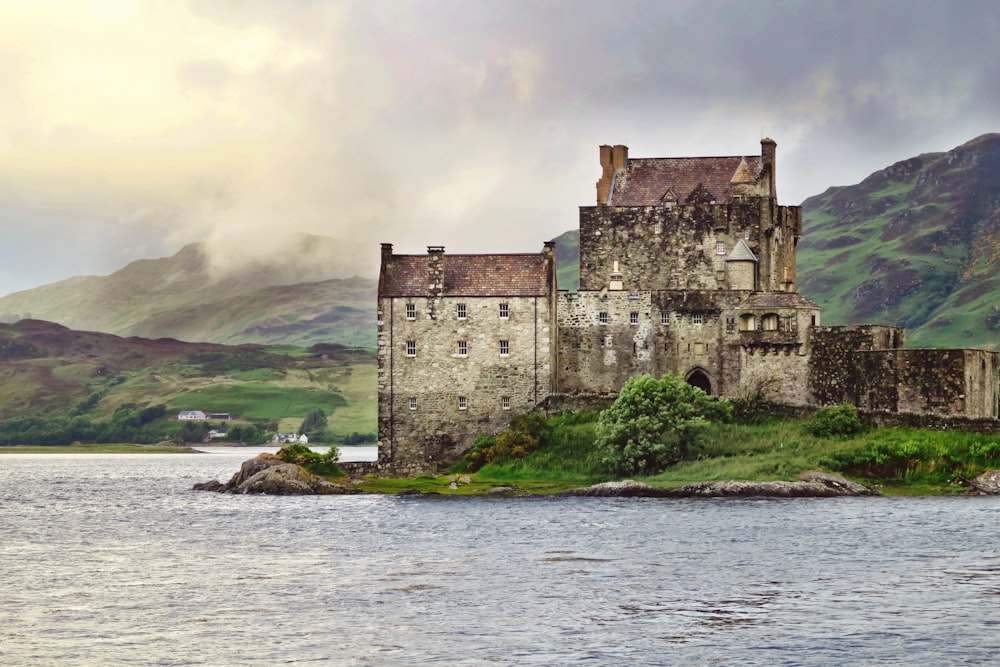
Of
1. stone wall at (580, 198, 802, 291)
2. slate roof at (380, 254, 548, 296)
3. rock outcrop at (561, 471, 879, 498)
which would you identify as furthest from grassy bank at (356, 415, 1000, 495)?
stone wall at (580, 198, 802, 291)

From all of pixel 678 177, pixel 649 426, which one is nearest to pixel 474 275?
pixel 649 426

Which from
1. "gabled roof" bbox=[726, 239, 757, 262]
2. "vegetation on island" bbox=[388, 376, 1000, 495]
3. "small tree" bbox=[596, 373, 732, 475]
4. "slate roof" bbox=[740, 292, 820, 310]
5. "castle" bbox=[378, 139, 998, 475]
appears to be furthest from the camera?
"gabled roof" bbox=[726, 239, 757, 262]

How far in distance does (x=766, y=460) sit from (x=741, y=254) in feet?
64.0

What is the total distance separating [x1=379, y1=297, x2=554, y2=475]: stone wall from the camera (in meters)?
88.9

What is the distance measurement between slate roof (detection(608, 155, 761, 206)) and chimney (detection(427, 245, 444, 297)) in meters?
14.7

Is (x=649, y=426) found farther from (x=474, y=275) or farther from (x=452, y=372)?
(x=474, y=275)

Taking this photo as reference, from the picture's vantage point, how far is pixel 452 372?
89.7 m

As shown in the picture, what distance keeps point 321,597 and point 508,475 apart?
38.2 m

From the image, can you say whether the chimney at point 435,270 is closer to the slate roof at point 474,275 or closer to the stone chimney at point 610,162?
the slate roof at point 474,275

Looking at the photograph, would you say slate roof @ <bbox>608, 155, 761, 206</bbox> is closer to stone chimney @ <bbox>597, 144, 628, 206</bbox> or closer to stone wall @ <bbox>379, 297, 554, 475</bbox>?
stone chimney @ <bbox>597, 144, 628, 206</bbox>

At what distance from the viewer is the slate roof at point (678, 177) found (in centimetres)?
9788

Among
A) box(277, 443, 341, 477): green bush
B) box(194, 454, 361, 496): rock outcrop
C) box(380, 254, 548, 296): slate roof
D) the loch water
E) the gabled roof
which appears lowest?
the loch water

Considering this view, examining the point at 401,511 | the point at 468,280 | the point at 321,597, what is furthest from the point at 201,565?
the point at 468,280

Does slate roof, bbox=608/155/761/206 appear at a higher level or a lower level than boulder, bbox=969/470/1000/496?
higher
